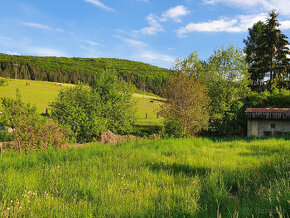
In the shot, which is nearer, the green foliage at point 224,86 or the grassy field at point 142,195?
the grassy field at point 142,195

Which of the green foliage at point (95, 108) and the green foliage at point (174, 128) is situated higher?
the green foliage at point (95, 108)

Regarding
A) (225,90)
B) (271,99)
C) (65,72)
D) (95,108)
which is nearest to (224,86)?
(225,90)

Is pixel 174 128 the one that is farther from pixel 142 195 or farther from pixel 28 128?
pixel 142 195

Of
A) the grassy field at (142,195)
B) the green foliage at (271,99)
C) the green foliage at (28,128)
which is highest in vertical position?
the green foliage at (271,99)

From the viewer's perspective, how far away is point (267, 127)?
21609mm

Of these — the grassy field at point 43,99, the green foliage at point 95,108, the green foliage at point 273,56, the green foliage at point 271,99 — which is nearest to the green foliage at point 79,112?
the green foliage at point 95,108

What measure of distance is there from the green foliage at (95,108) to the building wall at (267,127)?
13839mm

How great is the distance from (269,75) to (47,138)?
112ft

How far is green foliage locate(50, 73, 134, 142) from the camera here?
56.2ft

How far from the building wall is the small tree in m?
6.34

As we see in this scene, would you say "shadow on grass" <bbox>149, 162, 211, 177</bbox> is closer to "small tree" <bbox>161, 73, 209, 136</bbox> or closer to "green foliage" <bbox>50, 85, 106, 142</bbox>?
"green foliage" <bbox>50, 85, 106, 142</bbox>

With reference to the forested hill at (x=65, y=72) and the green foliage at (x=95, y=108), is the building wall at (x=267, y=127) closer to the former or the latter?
the green foliage at (x=95, y=108)

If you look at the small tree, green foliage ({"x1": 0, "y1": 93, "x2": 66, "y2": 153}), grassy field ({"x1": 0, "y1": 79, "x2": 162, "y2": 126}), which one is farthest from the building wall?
green foliage ({"x1": 0, "y1": 93, "x2": 66, "y2": 153})

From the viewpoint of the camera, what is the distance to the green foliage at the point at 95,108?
1712 centimetres
